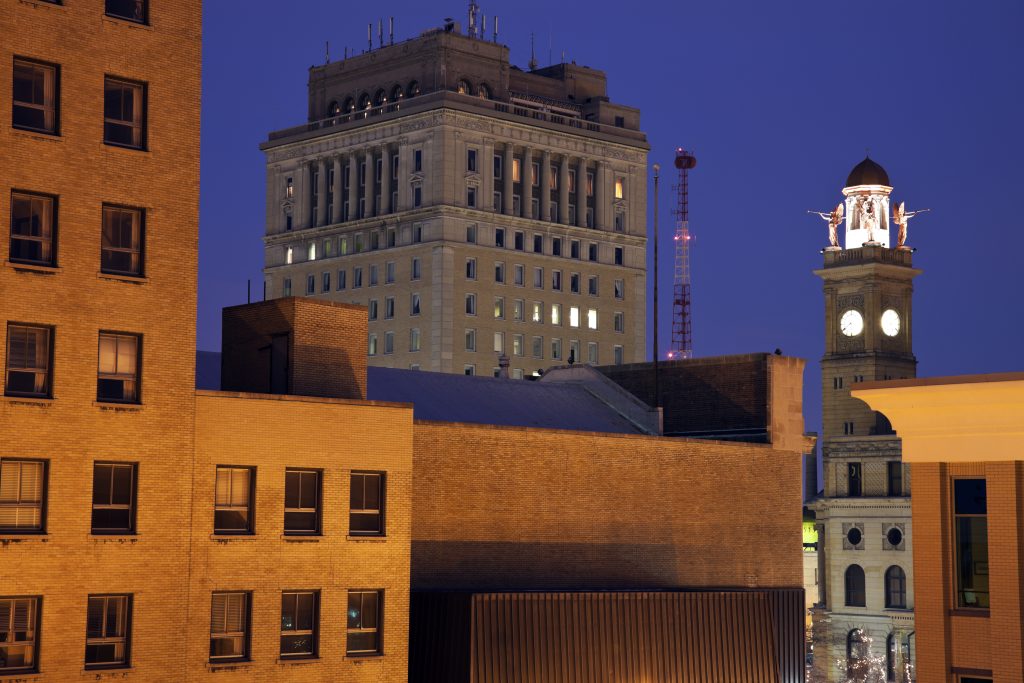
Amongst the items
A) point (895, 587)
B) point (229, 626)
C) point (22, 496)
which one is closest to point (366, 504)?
point (229, 626)

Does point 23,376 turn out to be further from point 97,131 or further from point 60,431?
point 97,131

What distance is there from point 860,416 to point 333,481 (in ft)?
436

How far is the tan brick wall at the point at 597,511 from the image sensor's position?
64000mm

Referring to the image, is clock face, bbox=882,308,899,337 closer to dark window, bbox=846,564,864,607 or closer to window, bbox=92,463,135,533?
dark window, bbox=846,564,864,607

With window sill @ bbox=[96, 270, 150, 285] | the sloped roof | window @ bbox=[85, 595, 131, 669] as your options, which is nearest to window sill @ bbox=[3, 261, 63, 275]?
window sill @ bbox=[96, 270, 150, 285]

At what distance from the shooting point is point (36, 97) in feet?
162

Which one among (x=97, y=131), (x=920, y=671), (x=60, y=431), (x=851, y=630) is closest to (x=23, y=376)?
(x=60, y=431)

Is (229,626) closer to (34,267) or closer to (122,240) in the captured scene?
(122,240)

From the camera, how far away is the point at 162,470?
50.8 m

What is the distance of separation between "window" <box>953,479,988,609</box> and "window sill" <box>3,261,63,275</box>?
78.2ft

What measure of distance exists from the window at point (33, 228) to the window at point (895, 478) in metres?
136

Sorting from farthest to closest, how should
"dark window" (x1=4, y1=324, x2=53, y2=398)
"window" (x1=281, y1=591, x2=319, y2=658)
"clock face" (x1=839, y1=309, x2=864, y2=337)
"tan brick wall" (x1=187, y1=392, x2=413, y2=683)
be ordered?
"clock face" (x1=839, y1=309, x2=864, y2=337) < "window" (x1=281, y1=591, x2=319, y2=658) < "tan brick wall" (x1=187, y1=392, x2=413, y2=683) < "dark window" (x1=4, y1=324, x2=53, y2=398)

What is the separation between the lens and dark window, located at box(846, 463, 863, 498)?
180250 millimetres

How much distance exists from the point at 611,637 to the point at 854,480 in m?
122
